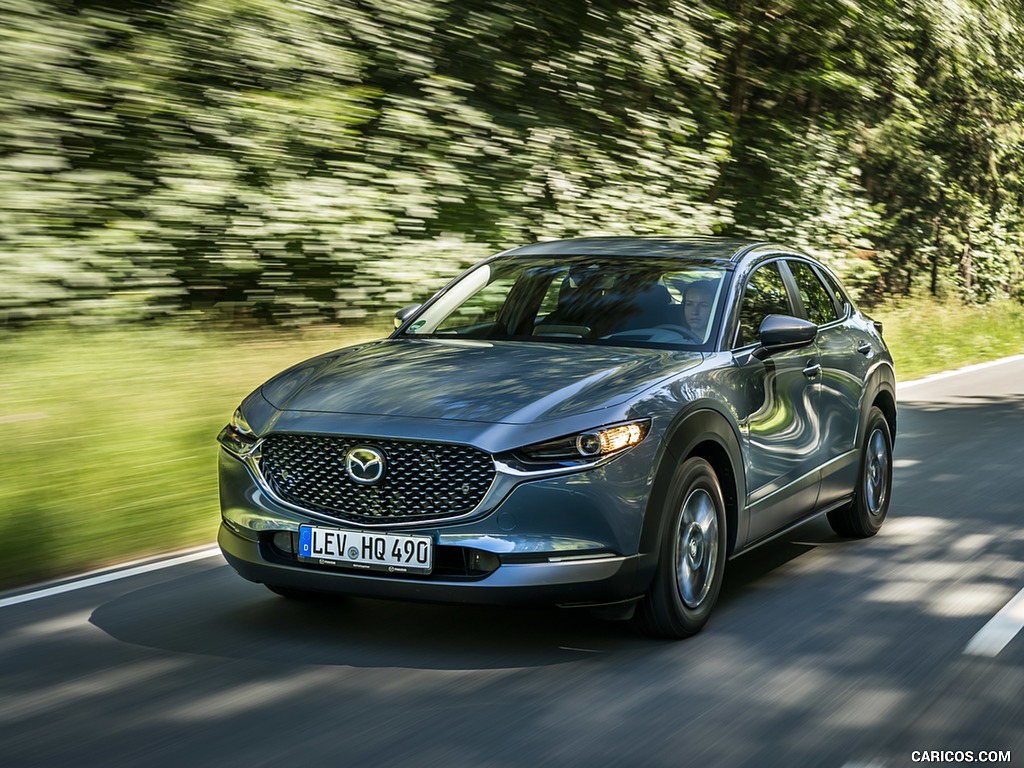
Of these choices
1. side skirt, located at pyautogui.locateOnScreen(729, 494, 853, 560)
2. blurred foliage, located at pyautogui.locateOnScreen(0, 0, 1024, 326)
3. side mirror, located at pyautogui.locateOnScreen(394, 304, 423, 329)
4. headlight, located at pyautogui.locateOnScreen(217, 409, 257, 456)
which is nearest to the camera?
headlight, located at pyautogui.locateOnScreen(217, 409, 257, 456)

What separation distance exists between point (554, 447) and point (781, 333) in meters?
1.60

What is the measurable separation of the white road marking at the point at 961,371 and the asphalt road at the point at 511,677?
9521mm

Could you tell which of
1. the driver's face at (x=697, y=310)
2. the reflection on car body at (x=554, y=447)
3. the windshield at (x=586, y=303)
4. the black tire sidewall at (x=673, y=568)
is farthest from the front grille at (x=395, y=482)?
the driver's face at (x=697, y=310)

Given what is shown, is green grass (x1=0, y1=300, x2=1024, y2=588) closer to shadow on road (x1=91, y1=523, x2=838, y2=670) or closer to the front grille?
shadow on road (x1=91, y1=523, x2=838, y2=670)

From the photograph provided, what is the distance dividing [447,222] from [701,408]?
25.8 ft

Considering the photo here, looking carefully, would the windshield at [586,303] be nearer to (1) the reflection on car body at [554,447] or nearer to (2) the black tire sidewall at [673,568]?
(1) the reflection on car body at [554,447]

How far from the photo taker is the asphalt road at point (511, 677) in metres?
4.12

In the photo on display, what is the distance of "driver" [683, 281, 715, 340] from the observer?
6.00 metres

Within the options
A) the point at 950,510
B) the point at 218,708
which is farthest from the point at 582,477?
the point at 950,510

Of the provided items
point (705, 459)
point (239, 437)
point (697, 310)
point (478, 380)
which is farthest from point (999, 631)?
point (239, 437)

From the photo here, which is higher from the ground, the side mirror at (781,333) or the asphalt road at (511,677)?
the side mirror at (781,333)

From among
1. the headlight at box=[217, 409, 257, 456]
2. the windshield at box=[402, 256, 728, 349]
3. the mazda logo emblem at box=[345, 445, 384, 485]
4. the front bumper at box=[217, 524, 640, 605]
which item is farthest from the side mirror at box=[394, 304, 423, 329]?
the front bumper at box=[217, 524, 640, 605]

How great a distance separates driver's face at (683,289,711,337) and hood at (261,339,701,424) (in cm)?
25

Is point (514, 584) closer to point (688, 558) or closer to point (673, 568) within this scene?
point (673, 568)
